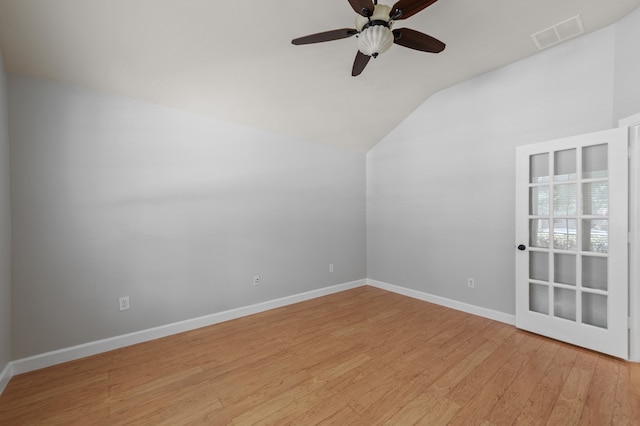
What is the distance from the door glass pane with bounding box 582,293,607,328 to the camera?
237 centimetres

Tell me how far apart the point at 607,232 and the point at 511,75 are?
186 centimetres

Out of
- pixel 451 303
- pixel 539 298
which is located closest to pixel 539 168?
pixel 539 298

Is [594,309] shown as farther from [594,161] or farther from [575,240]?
[594,161]

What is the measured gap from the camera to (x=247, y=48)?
229 cm

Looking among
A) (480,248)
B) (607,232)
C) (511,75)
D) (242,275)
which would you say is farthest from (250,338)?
(511,75)

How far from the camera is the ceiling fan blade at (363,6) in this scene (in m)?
1.52

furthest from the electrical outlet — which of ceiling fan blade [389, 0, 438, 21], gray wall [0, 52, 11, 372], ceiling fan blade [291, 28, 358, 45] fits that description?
ceiling fan blade [389, 0, 438, 21]

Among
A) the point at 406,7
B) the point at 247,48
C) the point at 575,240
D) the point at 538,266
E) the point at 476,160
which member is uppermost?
the point at 247,48

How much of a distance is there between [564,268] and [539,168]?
3.37 ft

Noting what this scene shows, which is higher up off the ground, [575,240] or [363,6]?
[363,6]

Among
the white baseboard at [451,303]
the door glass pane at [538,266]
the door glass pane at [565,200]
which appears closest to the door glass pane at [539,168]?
the door glass pane at [565,200]

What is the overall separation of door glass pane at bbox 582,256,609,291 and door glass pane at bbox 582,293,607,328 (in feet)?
0.31

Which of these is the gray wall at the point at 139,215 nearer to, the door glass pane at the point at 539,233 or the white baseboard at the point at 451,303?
the white baseboard at the point at 451,303

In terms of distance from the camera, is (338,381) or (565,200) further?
(565,200)
